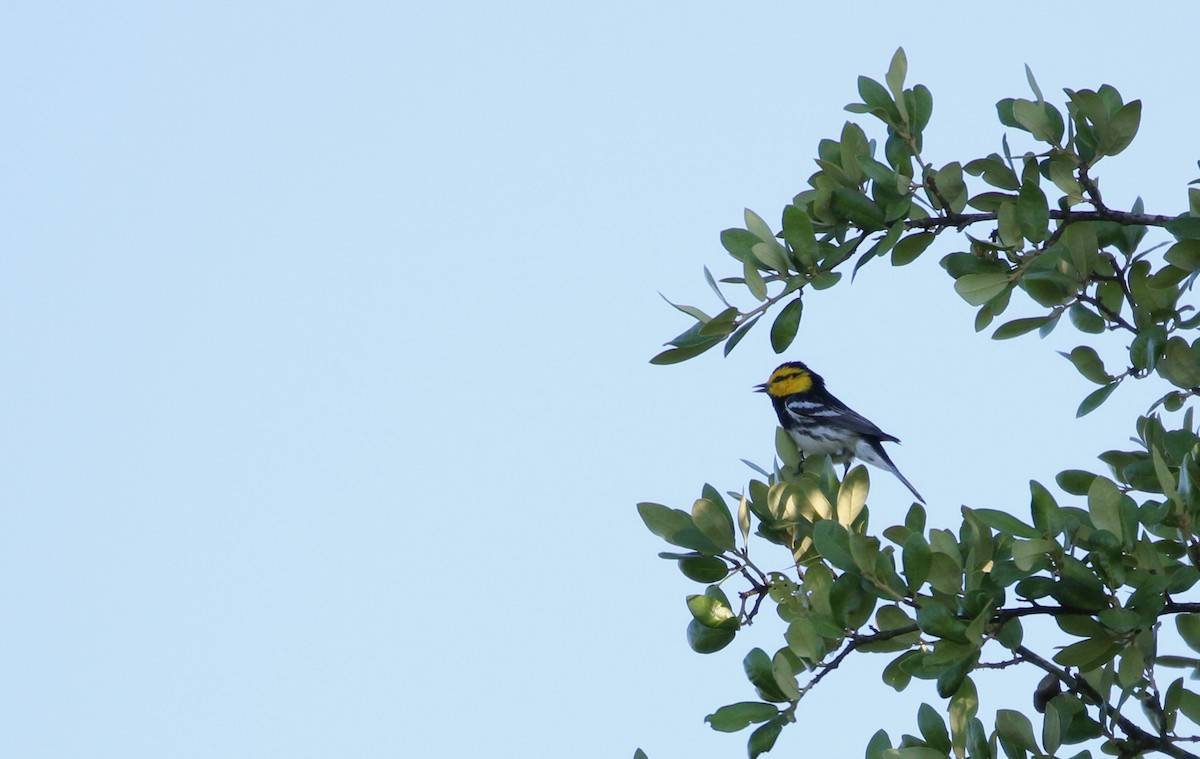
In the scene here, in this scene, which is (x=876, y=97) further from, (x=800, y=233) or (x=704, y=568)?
(x=704, y=568)

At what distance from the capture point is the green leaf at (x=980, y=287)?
3.84m

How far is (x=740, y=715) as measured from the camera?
132 inches

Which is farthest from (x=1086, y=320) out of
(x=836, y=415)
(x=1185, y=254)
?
(x=836, y=415)

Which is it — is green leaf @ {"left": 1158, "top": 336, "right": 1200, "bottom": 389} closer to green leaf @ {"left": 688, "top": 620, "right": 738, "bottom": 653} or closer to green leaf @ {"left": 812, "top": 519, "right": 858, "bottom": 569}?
green leaf @ {"left": 812, "top": 519, "right": 858, "bottom": 569}

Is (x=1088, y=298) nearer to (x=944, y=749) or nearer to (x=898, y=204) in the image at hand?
(x=898, y=204)

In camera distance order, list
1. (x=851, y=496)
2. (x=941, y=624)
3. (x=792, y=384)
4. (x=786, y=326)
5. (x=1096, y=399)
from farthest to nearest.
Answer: (x=792, y=384) → (x=1096, y=399) → (x=786, y=326) → (x=851, y=496) → (x=941, y=624)

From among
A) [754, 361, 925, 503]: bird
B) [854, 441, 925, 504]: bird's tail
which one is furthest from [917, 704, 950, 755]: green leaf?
[854, 441, 925, 504]: bird's tail

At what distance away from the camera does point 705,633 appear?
361cm

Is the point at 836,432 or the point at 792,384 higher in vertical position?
the point at 792,384

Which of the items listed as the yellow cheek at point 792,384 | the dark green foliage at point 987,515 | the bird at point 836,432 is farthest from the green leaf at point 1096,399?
the yellow cheek at point 792,384

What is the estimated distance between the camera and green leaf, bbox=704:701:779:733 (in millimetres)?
3365

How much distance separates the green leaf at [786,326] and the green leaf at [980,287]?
46 centimetres

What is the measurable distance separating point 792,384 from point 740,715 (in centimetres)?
752

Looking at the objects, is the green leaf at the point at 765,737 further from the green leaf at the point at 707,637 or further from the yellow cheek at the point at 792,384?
the yellow cheek at the point at 792,384
